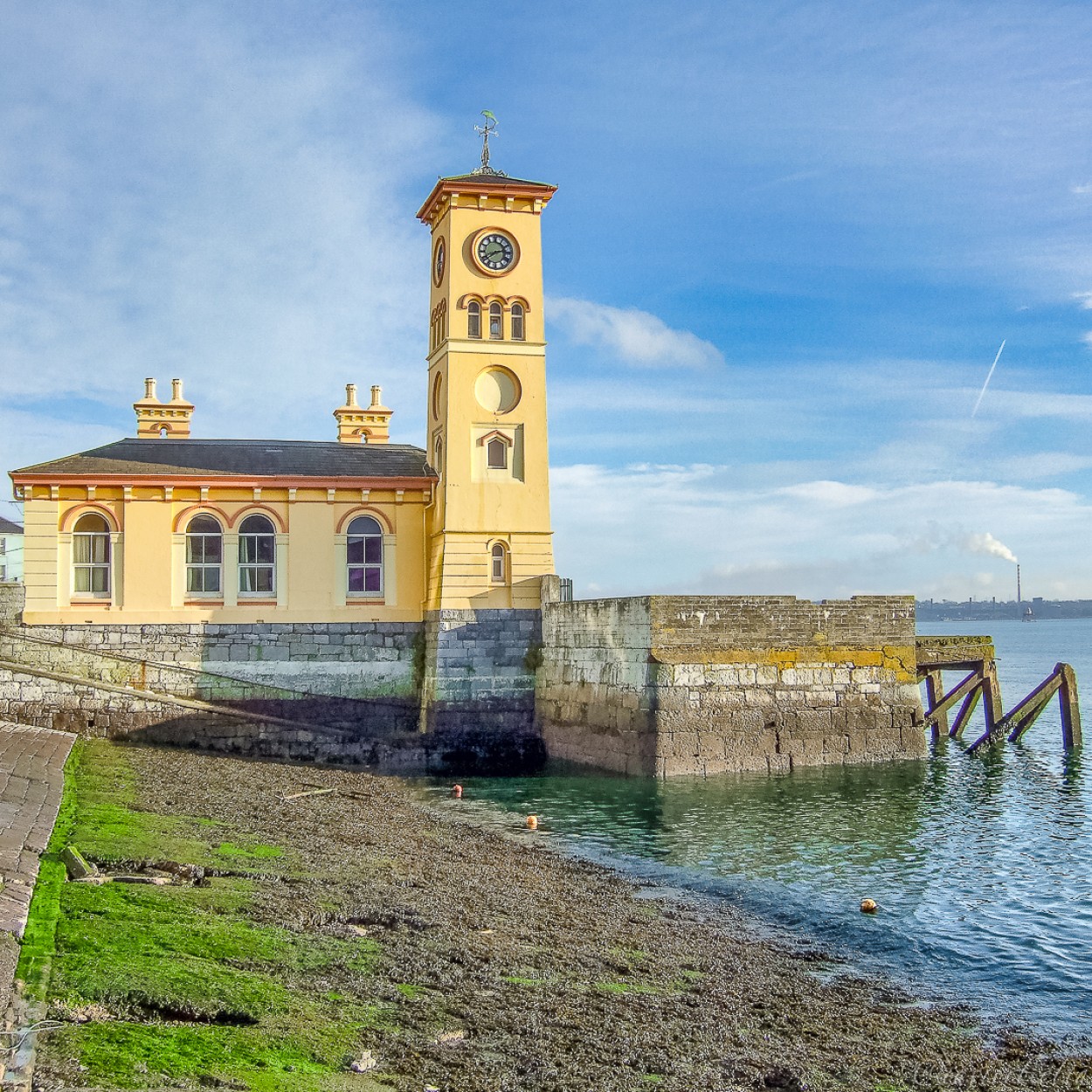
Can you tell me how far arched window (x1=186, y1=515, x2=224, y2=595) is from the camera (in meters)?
28.0

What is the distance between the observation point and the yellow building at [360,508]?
27531 millimetres

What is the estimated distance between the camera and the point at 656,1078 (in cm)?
763

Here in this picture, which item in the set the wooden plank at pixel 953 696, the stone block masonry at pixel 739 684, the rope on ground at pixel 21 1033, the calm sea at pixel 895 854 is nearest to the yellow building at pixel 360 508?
the stone block masonry at pixel 739 684

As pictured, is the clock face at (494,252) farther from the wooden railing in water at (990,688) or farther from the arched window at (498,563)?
the wooden railing in water at (990,688)

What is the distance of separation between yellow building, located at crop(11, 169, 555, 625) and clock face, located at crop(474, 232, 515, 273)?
0.03m

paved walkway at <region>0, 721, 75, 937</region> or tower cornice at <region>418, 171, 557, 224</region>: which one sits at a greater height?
tower cornice at <region>418, 171, 557, 224</region>

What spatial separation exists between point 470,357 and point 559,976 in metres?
20.3

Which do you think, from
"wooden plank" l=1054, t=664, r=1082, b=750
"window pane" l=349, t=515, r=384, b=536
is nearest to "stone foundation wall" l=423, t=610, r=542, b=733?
"window pane" l=349, t=515, r=384, b=536

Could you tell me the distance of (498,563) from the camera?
28.0 metres

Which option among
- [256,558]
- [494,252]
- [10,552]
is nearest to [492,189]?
[494,252]

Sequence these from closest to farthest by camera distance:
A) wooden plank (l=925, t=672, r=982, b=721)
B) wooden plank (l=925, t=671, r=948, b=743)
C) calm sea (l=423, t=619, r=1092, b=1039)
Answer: calm sea (l=423, t=619, r=1092, b=1039) → wooden plank (l=925, t=672, r=982, b=721) → wooden plank (l=925, t=671, r=948, b=743)

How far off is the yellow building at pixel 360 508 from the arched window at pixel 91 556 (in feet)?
0.10

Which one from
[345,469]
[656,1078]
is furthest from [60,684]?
[656,1078]

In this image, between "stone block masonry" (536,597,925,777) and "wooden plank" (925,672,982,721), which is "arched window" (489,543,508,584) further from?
"wooden plank" (925,672,982,721)
